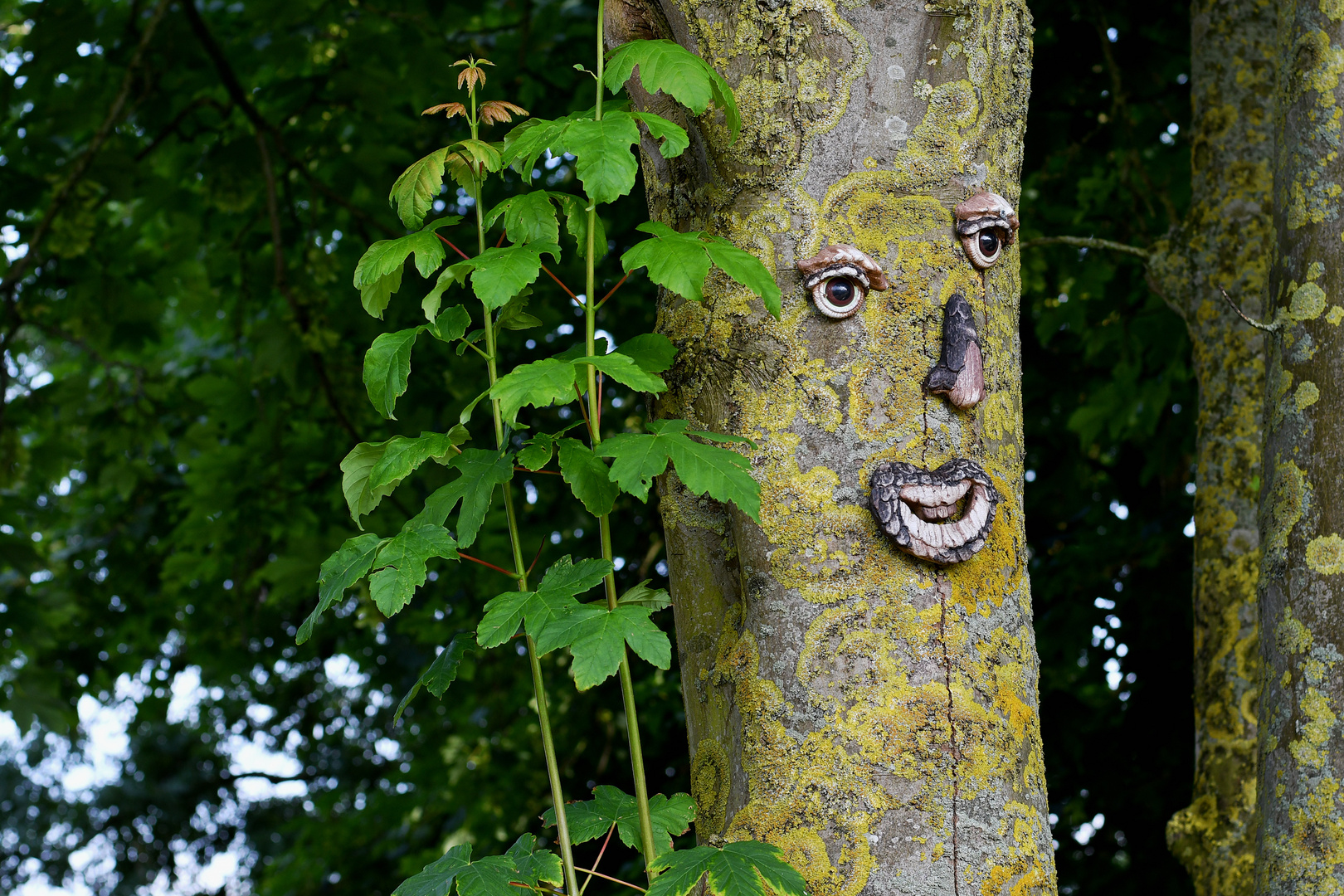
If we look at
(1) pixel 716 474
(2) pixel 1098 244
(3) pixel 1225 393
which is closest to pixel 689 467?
(1) pixel 716 474

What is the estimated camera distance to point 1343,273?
68.3 inches

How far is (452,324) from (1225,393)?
66.3 inches

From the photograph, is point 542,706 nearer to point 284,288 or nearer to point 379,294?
point 379,294

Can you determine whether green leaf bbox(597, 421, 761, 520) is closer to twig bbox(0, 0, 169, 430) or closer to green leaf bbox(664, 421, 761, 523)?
green leaf bbox(664, 421, 761, 523)

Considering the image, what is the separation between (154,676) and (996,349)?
5.24m

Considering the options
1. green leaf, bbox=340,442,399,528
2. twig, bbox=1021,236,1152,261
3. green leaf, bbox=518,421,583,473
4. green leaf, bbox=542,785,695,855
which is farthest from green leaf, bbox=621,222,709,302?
twig, bbox=1021,236,1152,261

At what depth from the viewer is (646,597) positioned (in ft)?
4.73

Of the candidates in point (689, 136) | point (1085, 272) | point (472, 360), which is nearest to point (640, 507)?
point (472, 360)

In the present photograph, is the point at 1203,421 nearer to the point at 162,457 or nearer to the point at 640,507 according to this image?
the point at 640,507

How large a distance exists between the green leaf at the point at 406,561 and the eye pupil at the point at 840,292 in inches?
22.0

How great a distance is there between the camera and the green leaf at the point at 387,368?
1.46 meters

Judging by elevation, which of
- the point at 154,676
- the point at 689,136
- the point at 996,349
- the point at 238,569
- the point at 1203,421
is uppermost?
the point at 689,136

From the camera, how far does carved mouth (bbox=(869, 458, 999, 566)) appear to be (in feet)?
4.46

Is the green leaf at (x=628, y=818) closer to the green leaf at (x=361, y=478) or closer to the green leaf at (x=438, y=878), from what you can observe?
the green leaf at (x=438, y=878)
